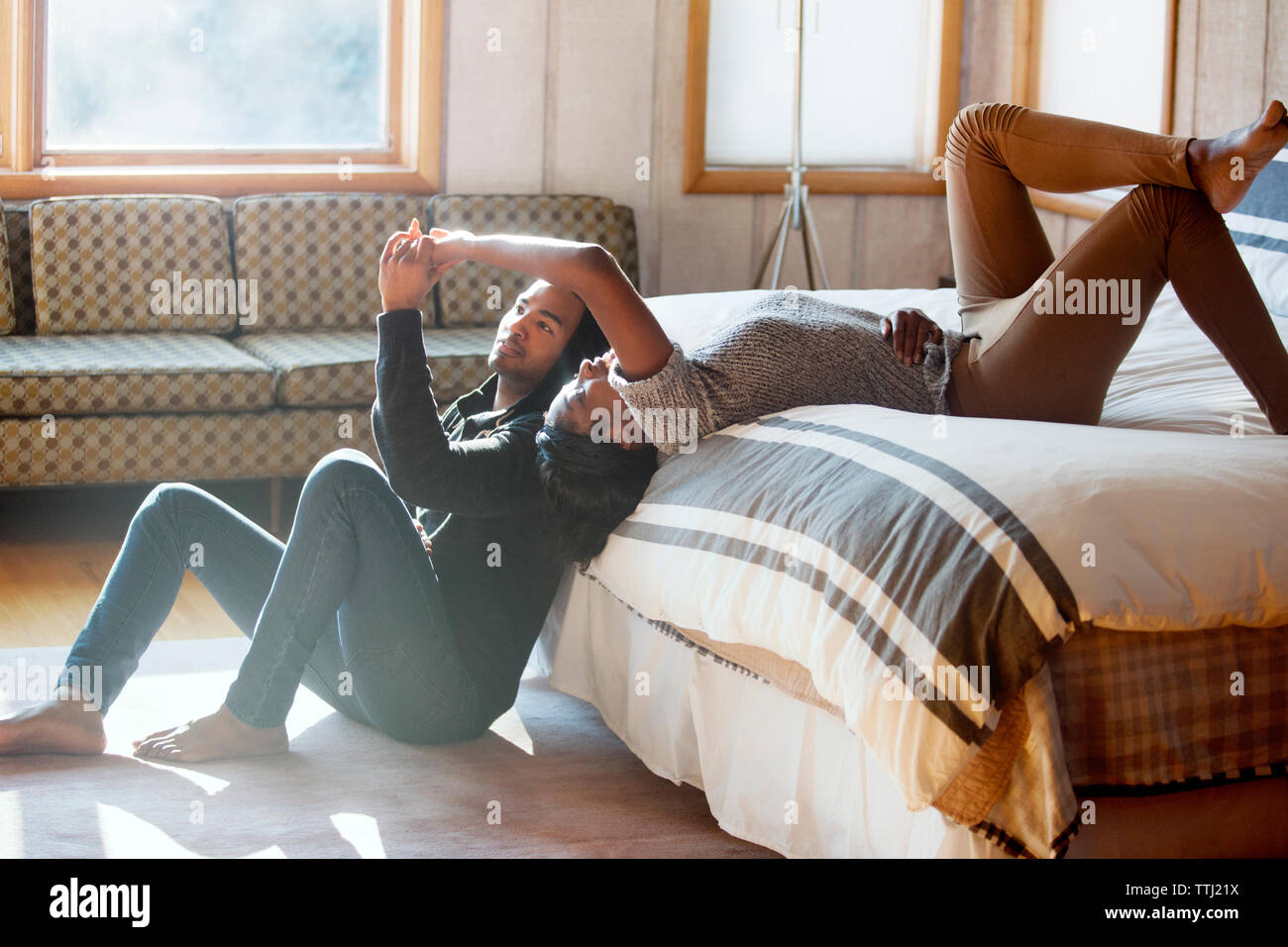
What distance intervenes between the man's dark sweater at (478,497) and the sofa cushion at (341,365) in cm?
139

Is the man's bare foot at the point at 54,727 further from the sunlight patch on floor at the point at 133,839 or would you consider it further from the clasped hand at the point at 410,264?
the clasped hand at the point at 410,264

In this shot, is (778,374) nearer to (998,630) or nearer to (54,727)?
(998,630)

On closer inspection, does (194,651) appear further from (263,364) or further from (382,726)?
(263,364)

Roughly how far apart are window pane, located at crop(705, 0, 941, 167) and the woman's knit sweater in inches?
107

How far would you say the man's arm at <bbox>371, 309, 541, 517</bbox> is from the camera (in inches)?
→ 82.5

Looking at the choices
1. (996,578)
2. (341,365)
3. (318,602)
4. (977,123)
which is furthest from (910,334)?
(341,365)

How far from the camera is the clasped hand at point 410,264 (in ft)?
7.04

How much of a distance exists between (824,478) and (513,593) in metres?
0.67

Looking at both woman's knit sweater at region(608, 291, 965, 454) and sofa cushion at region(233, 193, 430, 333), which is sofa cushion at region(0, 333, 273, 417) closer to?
sofa cushion at region(233, 193, 430, 333)

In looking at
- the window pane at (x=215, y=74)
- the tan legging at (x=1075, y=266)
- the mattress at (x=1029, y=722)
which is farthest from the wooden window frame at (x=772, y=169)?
the mattress at (x=1029, y=722)

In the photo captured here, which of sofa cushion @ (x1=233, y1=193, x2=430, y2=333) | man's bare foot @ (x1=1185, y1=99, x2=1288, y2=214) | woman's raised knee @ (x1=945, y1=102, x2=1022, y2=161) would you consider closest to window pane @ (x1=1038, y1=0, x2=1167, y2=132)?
woman's raised knee @ (x1=945, y1=102, x2=1022, y2=161)
